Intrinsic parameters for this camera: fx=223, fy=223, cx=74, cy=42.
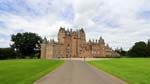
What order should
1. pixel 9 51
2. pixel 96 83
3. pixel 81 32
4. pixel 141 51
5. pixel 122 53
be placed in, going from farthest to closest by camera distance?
1. pixel 122 53
2. pixel 81 32
3. pixel 141 51
4. pixel 9 51
5. pixel 96 83

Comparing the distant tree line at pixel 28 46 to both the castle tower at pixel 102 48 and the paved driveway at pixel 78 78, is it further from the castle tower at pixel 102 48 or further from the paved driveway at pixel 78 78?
the paved driveway at pixel 78 78

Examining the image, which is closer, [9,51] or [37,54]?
[9,51]

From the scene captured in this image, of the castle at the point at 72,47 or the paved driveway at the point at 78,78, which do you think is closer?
the paved driveway at the point at 78,78

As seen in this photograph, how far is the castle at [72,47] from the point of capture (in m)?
132

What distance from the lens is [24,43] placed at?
122 meters

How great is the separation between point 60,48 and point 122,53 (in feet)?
164

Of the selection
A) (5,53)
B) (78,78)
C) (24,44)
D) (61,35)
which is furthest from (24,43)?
(78,78)

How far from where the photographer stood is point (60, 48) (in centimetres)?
13300

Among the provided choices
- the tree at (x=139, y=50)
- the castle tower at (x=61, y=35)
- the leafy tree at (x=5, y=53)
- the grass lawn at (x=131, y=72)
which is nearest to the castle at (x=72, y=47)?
the castle tower at (x=61, y=35)

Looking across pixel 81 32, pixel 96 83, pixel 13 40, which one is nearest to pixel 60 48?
pixel 81 32

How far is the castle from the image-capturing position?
132125 millimetres

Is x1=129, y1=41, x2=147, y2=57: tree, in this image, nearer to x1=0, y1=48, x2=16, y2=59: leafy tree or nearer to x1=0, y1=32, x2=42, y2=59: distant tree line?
x1=0, y1=32, x2=42, y2=59: distant tree line

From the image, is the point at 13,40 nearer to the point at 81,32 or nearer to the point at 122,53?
the point at 81,32

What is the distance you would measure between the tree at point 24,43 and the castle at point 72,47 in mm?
9418
